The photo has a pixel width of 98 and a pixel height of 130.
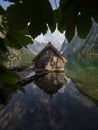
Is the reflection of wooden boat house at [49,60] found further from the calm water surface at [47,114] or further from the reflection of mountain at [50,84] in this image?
the calm water surface at [47,114]

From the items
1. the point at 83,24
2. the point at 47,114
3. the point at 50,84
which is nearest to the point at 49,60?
the point at 50,84

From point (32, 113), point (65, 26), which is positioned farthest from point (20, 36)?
point (32, 113)

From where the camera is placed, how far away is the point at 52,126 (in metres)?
8.38

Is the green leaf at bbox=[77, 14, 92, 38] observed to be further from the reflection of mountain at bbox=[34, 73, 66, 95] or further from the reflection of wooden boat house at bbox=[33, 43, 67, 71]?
the reflection of wooden boat house at bbox=[33, 43, 67, 71]

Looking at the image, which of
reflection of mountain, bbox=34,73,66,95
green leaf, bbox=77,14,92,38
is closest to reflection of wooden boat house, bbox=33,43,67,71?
reflection of mountain, bbox=34,73,66,95

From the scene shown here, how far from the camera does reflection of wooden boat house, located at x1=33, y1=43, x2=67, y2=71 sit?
36094mm

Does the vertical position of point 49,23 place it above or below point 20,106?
above

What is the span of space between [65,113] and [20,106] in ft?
8.43

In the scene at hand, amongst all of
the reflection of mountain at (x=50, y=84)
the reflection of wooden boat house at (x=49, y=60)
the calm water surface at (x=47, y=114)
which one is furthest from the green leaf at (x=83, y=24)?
the reflection of wooden boat house at (x=49, y=60)

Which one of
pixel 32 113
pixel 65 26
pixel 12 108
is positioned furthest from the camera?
pixel 12 108

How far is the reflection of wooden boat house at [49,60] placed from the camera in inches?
1421

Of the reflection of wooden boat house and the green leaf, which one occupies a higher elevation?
the green leaf

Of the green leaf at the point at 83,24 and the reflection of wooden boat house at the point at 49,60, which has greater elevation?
the green leaf at the point at 83,24

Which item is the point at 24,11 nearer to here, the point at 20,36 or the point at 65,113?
the point at 20,36
